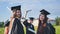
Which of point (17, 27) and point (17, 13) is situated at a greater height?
point (17, 13)

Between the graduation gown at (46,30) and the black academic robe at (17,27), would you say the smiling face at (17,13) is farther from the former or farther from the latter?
the graduation gown at (46,30)

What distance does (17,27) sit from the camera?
4449 mm

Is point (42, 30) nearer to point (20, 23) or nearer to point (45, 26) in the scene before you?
point (45, 26)

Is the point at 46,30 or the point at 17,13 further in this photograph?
the point at 46,30

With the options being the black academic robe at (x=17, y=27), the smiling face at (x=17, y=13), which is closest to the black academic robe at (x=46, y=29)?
the black academic robe at (x=17, y=27)

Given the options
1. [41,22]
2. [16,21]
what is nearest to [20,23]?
[16,21]

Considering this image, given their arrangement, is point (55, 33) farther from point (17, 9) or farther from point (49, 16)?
point (17, 9)

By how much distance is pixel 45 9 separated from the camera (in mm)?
4570

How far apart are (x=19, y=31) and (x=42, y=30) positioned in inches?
15.9

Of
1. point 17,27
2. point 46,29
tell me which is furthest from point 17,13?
point 46,29

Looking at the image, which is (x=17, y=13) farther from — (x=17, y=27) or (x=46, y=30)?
(x=46, y=30)

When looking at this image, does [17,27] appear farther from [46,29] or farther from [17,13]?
[46,29]

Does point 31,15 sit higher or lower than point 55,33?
higher

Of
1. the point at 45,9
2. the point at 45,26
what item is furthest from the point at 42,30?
the point at 45,9
